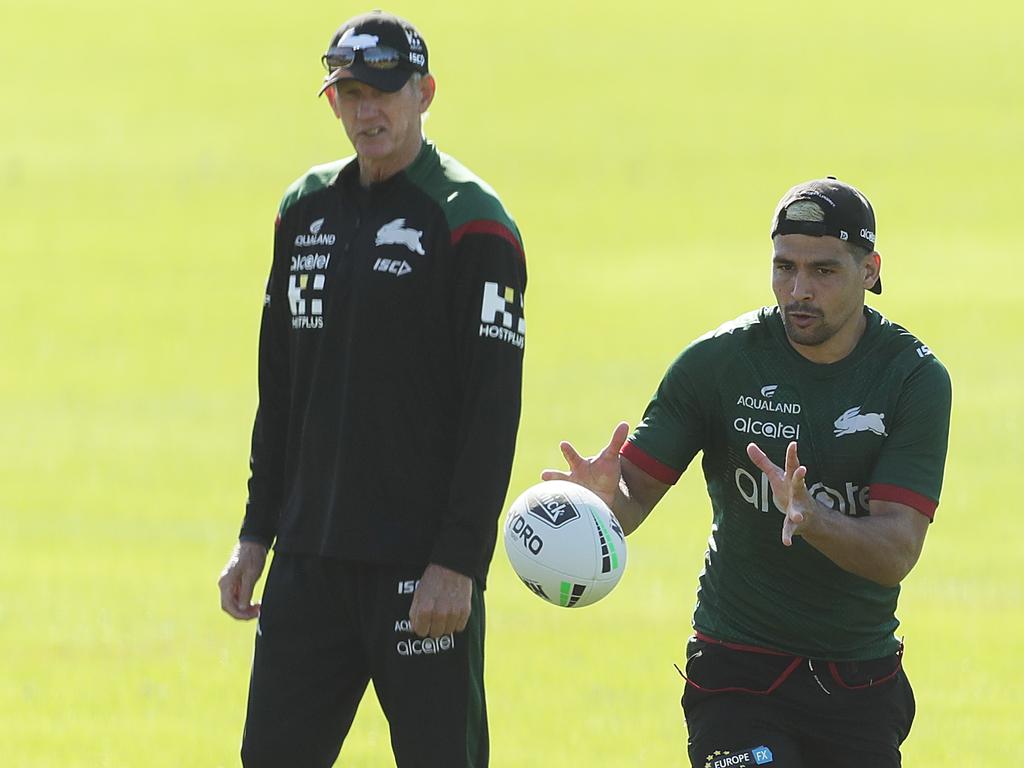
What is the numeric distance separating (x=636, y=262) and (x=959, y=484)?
14586mm

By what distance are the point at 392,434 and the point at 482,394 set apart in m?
0.33

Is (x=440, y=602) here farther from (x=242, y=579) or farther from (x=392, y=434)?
(x=242, y=579)

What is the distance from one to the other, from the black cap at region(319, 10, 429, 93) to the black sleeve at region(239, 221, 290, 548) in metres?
0.68

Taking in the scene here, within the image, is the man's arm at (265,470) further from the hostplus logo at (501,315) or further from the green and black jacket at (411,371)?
the hostplus logo at (501,315)

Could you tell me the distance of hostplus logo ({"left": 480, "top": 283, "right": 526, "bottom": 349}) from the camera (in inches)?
241

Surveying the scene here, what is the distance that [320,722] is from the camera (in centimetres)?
638

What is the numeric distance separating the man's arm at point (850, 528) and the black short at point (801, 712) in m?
0.38

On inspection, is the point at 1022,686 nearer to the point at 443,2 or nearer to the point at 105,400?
the point at 105,400

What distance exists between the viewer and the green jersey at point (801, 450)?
611cm

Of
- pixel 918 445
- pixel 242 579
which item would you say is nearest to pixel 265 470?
pixel 242 579

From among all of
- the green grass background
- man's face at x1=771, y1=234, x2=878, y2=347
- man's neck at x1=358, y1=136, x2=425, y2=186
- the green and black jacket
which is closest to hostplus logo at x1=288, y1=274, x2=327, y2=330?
the green and black jacket

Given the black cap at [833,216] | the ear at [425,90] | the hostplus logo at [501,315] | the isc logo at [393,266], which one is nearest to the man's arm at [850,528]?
the black cap at [833,216]

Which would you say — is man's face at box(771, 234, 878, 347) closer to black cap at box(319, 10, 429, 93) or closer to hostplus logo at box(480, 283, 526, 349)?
hostplus logo at box(480, 283, 526, 349)

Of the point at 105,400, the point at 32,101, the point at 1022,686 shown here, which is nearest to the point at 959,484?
the point at 1022,686
